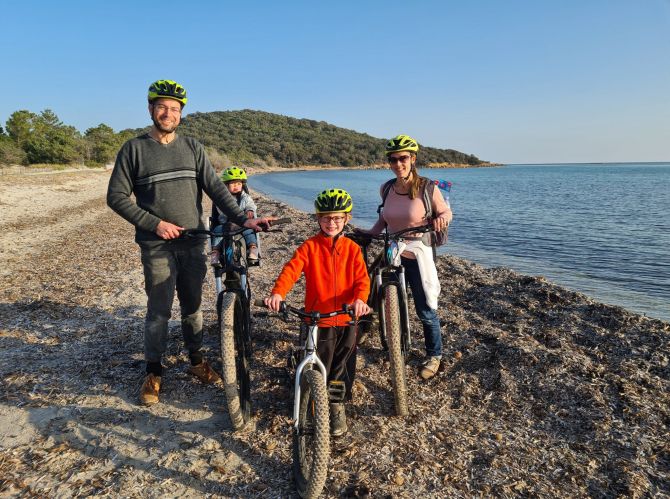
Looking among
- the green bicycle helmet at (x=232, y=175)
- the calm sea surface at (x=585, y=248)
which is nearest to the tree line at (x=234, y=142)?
the calm sea surface at (x=585, y=248)

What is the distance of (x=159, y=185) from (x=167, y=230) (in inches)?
19.4

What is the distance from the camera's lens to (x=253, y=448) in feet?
11.3

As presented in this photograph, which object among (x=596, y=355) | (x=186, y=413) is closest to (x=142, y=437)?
(x=186, y=413)

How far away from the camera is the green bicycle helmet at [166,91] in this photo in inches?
145

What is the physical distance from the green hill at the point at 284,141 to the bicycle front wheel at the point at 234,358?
103 m

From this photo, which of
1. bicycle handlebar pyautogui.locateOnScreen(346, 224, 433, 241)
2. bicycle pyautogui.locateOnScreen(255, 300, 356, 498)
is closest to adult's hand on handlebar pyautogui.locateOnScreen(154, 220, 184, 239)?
bicycle pyautogui.locateOnScreen(255, 300, 356, 498)

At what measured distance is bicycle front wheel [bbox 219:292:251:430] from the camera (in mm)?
3553

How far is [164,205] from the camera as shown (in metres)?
3.92

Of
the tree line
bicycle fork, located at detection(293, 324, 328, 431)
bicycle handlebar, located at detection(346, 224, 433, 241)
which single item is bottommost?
bicycle fork, located at detection(293, 324, 328, 431)

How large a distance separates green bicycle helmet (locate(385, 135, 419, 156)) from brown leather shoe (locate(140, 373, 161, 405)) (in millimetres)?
3402

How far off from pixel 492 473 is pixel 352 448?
113cm

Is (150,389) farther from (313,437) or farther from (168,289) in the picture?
(313,437)

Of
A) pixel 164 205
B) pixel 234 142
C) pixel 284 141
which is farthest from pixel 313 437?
pixel 284 141

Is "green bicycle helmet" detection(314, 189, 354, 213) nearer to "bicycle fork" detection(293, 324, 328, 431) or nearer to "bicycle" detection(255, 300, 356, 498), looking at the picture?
"bicycle" detection(255, 300, 356, 498)
